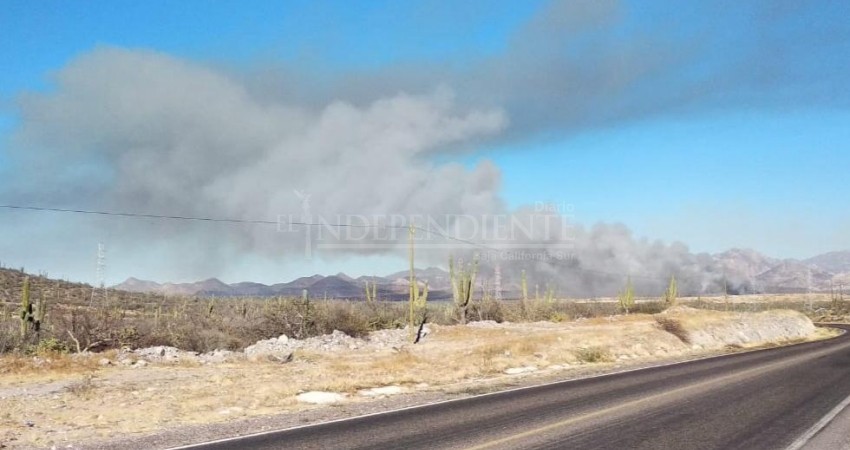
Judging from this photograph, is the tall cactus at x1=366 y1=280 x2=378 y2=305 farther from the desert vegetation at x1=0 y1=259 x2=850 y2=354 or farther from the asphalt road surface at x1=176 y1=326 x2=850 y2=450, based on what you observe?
the asphalt road surface at x1=176 y1=326 x2=850 y2=450

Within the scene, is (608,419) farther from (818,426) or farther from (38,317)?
(38,317)

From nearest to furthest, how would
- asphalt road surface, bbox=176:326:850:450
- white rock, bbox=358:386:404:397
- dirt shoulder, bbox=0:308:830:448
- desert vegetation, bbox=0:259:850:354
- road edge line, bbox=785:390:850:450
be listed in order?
road edge line, bbox=785:390:850:450 → asphalt road surface, bbox=176:326:850:450 → dirt shoulder, bbox=0:308:830:448 → white rock, bbox=358:386:404:397 → desert vegetation, bbox=0:259:850:354

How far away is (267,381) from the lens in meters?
17.8

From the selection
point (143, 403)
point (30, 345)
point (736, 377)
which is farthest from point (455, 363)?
point (30, 345)

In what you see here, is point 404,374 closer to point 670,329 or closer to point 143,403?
point 143,403

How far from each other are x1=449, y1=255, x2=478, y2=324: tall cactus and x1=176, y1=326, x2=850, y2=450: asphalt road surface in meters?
26.1

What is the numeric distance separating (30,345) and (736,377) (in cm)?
2474

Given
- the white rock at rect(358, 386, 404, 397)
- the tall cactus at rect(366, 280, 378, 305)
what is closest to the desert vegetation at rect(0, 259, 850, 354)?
the tall cactus at rect(366, 280, 378, 305)

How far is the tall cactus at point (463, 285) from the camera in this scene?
43.3 meters

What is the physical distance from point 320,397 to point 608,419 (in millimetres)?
7183

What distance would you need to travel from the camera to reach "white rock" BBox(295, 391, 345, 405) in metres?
14.8

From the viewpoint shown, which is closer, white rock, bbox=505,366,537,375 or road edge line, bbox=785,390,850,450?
road edge line, bbox=785,390,850,450

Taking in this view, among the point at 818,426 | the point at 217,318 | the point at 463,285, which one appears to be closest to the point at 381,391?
the point at 818,426

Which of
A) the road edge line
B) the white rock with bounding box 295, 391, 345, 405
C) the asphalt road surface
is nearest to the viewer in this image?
the road edge line
